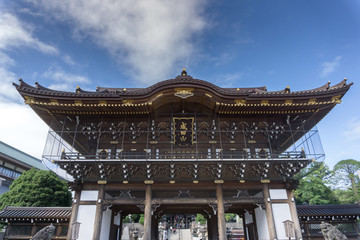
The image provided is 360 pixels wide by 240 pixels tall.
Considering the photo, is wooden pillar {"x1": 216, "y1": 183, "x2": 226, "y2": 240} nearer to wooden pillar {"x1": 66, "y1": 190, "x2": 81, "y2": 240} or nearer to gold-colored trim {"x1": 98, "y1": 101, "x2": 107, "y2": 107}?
wooden pillar {"x1": 66, "y1": 190, "x2": 81, "y2": 240}

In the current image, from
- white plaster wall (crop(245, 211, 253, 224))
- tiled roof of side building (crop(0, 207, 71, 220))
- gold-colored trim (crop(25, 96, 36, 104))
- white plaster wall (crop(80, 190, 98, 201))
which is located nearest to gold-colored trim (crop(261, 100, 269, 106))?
white plaster wall (crop(245, 211, 253, 224))

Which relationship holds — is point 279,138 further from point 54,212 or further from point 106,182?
point 54,212

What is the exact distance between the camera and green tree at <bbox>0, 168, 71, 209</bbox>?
21.4 meters

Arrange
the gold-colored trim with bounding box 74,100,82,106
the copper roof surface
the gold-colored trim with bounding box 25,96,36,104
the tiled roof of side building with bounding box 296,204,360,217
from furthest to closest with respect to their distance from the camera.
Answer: the tiled roof of side building with bounding box 296,204,360,217
the gold-colored trim with bounding box 74,100,82,106
the gold-colored trim with bounding box 25,96,36,104
the copper roof surface

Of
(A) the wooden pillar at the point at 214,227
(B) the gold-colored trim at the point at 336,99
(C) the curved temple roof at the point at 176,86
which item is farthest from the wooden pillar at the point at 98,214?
(B) the gold-colored trim at the point at 336,99

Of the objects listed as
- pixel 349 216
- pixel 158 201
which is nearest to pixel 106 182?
pixel 158 201

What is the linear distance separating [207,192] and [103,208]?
6.18m

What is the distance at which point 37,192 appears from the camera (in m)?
21.8

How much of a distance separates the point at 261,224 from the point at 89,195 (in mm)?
10307

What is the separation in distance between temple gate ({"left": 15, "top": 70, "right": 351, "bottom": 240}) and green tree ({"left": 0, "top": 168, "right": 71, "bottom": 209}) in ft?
38.8

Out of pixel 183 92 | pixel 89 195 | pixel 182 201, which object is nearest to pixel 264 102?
pixel 183 92

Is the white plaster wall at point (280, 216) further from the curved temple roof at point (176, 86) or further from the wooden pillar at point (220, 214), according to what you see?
the curved temple roof at point (176, 86)

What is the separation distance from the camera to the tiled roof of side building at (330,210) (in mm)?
13422

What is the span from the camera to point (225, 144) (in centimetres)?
1380
